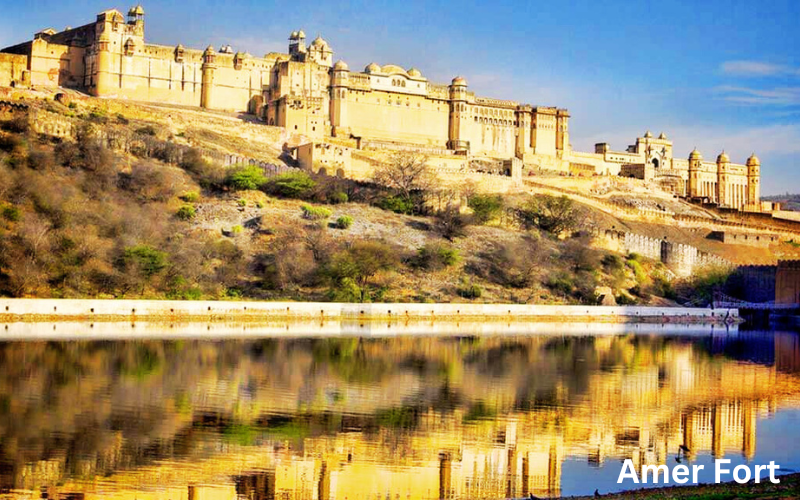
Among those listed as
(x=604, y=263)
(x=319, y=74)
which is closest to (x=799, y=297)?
(x=604, y=263)

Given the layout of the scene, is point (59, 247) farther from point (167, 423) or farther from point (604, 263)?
point (604, 263)

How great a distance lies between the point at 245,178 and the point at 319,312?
13.7m

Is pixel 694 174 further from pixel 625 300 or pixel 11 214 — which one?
pixel 11 214

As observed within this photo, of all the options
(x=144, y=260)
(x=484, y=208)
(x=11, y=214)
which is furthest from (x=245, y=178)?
(x=11, y=214)

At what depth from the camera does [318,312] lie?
40.1 m

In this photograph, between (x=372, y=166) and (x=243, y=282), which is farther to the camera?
(x=372, y=166)

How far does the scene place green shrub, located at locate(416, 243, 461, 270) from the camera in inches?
1880

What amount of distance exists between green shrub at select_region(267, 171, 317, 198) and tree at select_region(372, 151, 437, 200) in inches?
239

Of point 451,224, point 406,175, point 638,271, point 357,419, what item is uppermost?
point 406,175

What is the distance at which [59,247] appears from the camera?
37.9 metres

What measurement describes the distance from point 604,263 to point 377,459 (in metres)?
39.7

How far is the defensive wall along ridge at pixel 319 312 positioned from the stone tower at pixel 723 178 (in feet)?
149

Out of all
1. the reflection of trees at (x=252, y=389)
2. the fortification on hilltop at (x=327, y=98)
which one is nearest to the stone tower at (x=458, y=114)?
the fortification on hilltop at (x=327, y=98)

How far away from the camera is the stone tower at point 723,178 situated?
9581cm
